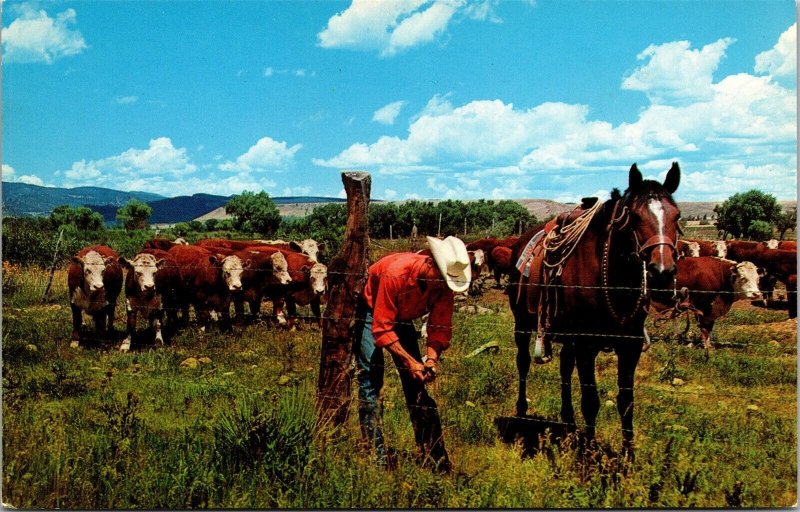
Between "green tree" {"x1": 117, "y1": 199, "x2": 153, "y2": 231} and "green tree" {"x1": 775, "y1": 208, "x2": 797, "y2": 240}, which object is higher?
"green tree" {"x1": 117, "y1": 199, "x2": 153, "y2": 231}

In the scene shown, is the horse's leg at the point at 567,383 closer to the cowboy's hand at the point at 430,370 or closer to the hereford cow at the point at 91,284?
the cowboy's hand at the point at 430,370

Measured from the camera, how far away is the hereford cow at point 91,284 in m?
11.4

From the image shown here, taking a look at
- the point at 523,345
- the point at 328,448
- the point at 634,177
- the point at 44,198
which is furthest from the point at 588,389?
the point at 44,198

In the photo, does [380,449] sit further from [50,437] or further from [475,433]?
[50,437]

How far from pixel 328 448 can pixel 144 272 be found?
831 cm

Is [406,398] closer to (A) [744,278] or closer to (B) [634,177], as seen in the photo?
(B) [634,177]

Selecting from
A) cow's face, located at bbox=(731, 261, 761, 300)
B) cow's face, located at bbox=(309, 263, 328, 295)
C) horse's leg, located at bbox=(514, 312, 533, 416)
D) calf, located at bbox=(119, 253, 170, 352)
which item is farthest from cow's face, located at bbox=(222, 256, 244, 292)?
cow's face, located at bbox=(731, 261, 761, 300)

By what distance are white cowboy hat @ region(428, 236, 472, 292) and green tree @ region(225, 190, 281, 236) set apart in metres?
46.3

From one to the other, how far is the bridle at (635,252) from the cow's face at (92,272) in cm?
895

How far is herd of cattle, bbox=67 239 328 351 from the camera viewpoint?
454 inches

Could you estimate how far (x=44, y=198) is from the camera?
86.6 ft

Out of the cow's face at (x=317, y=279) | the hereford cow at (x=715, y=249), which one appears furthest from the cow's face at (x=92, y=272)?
the hereford cow at (x=715, y=249)

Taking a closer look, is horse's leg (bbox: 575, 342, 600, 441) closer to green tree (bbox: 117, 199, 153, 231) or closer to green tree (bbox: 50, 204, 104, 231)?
green tree (bbox: 50, 204, 104, 231)

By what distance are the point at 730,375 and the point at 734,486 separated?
5.52m
